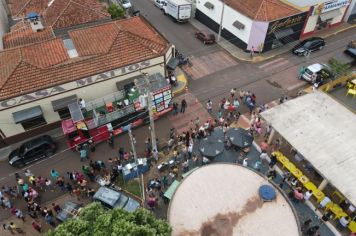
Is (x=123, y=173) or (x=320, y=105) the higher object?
(x=320, y=105)

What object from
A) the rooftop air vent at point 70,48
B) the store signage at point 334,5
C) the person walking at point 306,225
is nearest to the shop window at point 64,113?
the rooftop air vent at point 70,48

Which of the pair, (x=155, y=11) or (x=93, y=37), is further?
(x=155, y=11)

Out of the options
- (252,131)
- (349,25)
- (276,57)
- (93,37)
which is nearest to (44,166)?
(93,37)

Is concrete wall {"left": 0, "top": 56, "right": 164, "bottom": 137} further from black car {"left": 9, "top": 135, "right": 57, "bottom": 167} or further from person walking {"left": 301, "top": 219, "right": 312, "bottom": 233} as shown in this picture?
person walking {"left": 301, "top": 219, "right": 312, "bottom": 233}

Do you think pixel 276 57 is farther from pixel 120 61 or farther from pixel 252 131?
pixel 120 61

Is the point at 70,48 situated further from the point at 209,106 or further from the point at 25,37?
the point at 209,106

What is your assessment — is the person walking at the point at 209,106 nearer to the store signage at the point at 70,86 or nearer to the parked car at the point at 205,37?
the store signage at the point at 70,86

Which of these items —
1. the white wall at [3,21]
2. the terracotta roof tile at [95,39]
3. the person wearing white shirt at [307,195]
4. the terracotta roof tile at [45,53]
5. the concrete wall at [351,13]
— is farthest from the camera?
the concrete wall at [351,13]
